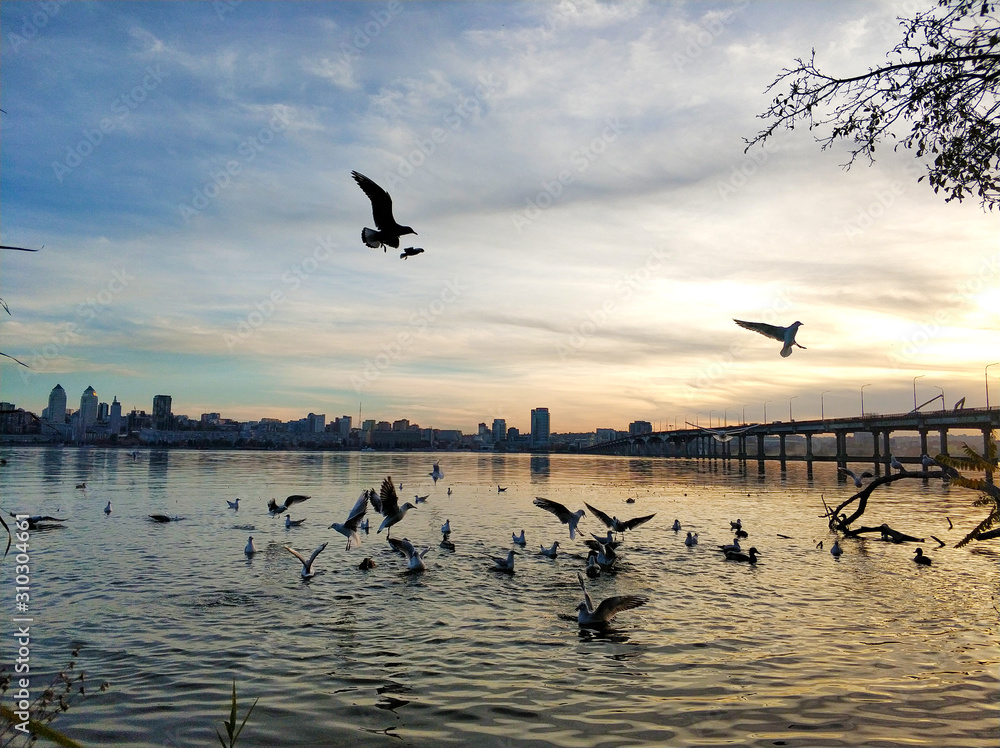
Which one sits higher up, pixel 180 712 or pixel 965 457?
pixel 965 457

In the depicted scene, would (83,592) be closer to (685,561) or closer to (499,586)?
(499,586)

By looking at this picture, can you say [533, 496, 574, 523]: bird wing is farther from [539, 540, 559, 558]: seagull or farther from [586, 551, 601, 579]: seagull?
[586, 551, 601, 579]: seagull

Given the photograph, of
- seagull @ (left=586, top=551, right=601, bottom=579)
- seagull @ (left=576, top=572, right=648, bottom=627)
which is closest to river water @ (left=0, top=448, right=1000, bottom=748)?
seagull @ (left=576, top=572, right=648, bottom=627)

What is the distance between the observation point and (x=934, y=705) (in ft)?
28.1

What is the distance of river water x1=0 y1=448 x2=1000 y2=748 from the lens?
7984 millimetres

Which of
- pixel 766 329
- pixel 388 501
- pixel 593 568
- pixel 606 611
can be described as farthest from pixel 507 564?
pixel 766 329

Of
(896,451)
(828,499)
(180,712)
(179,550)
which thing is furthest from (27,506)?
(896,451)

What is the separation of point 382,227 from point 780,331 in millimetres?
7571

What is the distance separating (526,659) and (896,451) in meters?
197

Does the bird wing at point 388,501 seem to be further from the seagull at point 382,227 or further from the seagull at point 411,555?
the seagull at point 382,227

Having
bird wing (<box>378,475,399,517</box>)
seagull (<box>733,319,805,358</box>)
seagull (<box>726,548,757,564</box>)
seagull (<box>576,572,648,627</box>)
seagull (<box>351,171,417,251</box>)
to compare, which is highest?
seagull (<box>351,171,417,251</box>)

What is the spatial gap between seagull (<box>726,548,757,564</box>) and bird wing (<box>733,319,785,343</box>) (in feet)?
27.4

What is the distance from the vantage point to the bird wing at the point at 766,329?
12.4 m

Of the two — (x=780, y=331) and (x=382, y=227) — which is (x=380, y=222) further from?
(x=780, y=331)
